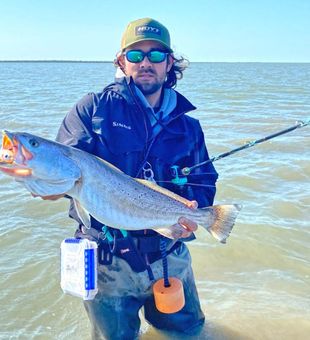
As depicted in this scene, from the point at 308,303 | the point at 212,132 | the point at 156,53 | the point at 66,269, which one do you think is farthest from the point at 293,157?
the point at 66,269

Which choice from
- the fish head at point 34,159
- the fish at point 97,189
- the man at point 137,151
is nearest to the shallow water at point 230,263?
the man at point 137,151

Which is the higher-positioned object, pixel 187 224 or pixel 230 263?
pixel 187 224

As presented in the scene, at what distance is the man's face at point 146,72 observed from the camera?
422 centimetres

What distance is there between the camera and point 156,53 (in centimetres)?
428

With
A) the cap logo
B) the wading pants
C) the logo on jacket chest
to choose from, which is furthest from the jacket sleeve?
the cap logo

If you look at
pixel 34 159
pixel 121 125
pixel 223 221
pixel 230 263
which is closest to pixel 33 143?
pixel 34 159

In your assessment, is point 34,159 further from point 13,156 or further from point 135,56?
point 135,56

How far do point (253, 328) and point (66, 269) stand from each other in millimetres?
2277

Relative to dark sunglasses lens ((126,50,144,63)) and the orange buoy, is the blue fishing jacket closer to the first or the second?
dark sunglasses lens ((126,50,144,63))

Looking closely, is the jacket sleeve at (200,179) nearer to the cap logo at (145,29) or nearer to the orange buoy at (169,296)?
the orange buoy at (169,296)

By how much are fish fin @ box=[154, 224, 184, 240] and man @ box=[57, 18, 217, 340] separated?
1.6 inches

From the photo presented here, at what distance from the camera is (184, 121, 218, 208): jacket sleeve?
4.27 meters

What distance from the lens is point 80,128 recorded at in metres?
3.84

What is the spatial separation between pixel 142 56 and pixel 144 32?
0.67 ft
